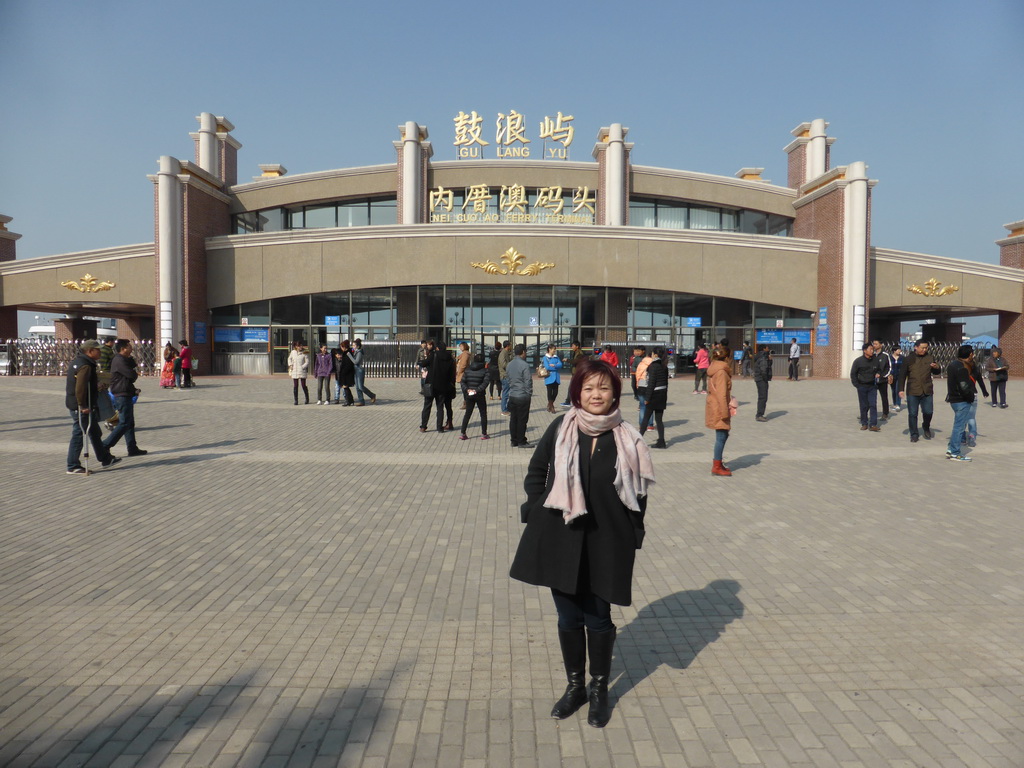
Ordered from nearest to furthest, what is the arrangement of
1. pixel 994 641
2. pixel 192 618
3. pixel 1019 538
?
pixel 994 641 < pixel 192 618 < pixel 1019 538

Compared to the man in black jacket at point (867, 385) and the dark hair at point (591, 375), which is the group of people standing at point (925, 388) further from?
the dark hair at point (591, 375)

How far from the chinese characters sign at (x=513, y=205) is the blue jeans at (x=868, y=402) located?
2216 centimetres

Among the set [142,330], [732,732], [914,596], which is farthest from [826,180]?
[142,330]

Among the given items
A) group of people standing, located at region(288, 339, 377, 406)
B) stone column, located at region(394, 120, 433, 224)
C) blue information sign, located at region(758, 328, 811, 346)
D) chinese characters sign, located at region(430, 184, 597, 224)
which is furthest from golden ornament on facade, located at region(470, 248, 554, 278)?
group of people standing, located at region(288, 339, 377, 406)

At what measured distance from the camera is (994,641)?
12.9 feet

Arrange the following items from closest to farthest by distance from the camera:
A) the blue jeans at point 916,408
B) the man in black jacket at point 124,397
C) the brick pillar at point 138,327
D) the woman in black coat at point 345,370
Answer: the man in black jacket at point 124,397
the blue jeans at point 916,408
the woman in black coat at point 345,370
the brick pillar at point 138,327

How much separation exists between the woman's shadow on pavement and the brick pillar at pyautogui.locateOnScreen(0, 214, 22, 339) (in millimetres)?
39014

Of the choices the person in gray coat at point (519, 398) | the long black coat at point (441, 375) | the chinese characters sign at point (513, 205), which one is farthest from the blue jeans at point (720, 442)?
the chinese characters sign at point (513, 205)

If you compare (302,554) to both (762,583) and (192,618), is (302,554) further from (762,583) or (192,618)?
(762,583)

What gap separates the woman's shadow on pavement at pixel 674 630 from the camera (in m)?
3.66

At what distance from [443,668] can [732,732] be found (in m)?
1.48

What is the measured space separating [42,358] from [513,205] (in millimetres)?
23120

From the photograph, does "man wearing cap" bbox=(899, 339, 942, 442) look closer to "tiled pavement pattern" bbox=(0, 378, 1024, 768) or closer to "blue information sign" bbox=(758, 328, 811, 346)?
"tiled pavement pattern" bbox=(0, 378, 1024, 768)

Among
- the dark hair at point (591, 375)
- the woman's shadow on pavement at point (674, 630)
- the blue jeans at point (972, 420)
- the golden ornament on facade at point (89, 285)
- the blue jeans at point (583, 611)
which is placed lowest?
the woman's shadow on pavement at point (674, 630)
